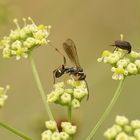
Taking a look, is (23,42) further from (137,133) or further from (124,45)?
(137,133)

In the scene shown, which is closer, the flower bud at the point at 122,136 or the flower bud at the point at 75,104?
the flower bud at the point at 122,136

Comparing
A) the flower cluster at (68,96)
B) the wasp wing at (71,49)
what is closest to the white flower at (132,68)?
the flower cluster at (68,96)

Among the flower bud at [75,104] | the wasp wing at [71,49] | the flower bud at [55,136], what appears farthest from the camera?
the wasp wing at [71,49]

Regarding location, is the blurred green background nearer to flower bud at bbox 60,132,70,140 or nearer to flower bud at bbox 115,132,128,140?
flower bud at bbox 60,132,70,140

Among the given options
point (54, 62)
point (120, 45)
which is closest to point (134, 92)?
point (54, 62)

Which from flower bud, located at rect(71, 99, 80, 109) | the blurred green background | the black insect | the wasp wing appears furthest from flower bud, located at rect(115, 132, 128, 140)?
the blurred green background

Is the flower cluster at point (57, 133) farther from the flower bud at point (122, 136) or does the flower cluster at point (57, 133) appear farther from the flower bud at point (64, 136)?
the flower bud at point (122, 136)
